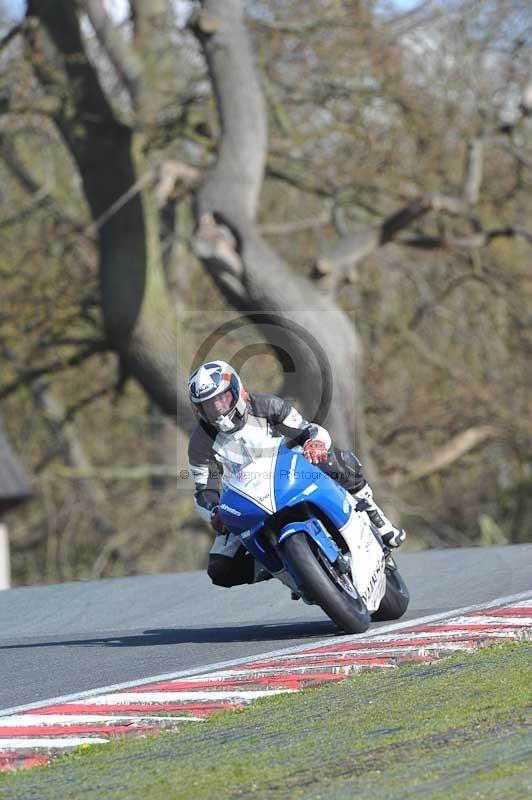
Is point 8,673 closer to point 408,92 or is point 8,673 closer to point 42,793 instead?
point 42,793

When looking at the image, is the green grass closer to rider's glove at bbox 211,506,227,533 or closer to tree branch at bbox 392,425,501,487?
rider's glove at bbox 211,506,227,533

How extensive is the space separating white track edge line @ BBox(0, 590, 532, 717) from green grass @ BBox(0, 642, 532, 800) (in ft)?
3.20

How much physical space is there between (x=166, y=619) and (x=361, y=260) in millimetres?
13446

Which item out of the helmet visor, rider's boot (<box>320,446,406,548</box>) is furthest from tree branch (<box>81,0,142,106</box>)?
the helmet visor

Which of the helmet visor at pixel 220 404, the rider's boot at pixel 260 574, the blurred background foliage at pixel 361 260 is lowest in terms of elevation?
the blurred background foliage at pixel 361 260

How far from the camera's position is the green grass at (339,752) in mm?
4535

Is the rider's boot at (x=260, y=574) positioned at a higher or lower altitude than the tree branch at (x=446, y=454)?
higher

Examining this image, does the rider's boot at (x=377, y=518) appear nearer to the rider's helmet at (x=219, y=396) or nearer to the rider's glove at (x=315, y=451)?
the rider's glove at (x=315, y=451)

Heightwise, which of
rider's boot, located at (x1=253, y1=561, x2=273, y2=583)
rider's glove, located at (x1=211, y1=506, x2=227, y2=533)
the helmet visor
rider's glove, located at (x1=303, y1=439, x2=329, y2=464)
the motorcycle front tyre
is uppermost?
the helmet visor

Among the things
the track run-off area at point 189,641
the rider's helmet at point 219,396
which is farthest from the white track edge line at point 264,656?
the rider's helmet at point 219,396

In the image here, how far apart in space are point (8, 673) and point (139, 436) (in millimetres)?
20969

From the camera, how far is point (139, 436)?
28875 mm

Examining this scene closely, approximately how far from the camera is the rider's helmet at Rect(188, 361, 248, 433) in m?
8.08

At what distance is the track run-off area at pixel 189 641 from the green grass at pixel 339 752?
0.86 feet
